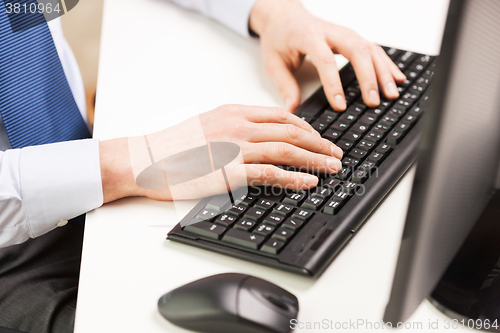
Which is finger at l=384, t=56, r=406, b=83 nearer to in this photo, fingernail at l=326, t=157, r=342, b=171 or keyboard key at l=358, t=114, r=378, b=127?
keyboard key at l=358, t=114, r=378, b=127

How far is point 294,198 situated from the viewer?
468 mm

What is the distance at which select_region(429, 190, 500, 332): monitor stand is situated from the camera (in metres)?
0.37

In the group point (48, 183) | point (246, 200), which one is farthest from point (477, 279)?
point (48, 183)

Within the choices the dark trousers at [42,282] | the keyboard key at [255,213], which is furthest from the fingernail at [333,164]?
the dark trousers at [42,282]

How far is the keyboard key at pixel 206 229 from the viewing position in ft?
1.43

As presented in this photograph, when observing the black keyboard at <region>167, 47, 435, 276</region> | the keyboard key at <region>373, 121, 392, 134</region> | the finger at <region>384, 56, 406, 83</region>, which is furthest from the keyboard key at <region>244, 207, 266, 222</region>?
the finger at <region>384, 56, 406, 83</region>

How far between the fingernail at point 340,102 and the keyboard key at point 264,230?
25 centimetres

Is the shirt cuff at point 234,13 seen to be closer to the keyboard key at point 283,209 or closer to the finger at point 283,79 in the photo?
the finger at point 283,79

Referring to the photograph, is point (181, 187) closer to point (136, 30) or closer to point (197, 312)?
point (197, 312)

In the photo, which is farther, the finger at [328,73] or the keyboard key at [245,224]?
the finger at [328,73]

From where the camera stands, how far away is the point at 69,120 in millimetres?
750

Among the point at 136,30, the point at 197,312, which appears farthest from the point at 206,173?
the point at 136,30

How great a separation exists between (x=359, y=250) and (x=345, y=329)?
0.09 m

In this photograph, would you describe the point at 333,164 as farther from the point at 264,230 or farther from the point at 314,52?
the point at 314,52
